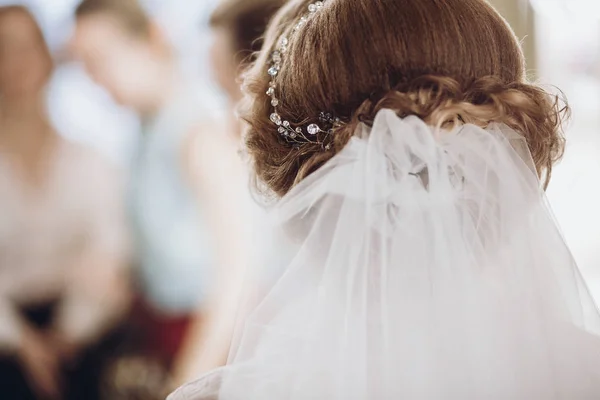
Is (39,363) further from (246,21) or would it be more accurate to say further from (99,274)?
(246,21)

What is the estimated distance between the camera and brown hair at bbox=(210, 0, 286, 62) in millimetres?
1682

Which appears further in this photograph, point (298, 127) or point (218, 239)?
point (218, 239)

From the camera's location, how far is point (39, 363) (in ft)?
6.48

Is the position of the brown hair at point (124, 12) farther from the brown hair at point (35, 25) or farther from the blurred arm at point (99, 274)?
the blurred arm at point (99, 274)

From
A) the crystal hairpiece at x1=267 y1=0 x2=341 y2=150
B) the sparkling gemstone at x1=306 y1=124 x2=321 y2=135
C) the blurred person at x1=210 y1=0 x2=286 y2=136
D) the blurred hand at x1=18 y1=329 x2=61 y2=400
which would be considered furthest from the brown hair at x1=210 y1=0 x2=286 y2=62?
the blurred hand at x1=18 y1=329 x2=61 y2=400

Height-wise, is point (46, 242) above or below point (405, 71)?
below

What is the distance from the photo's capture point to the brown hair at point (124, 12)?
6.56 ft

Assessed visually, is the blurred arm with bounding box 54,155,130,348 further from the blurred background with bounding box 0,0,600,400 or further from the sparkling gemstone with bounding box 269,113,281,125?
the sparkling gemstone with bounding box 269,113,281,125

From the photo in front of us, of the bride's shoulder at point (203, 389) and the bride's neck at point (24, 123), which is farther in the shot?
the bride's neck at point (24, 123)

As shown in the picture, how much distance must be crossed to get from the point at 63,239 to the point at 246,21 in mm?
822

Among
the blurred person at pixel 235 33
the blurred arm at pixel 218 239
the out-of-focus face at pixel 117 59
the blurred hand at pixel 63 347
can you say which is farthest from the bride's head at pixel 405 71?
the blurred hand at pixel 63 347

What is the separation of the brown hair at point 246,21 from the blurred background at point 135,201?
145 mm

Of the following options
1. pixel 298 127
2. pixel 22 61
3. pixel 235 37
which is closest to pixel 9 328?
pixel 22 61

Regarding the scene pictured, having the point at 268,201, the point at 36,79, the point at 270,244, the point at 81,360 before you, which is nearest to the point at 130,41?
the point at 36,79
